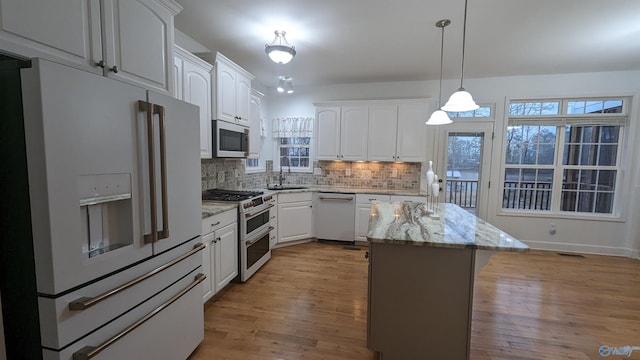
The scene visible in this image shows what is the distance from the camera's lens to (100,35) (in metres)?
1.35

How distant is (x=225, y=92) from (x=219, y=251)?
167 cm

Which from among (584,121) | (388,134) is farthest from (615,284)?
(388,134)

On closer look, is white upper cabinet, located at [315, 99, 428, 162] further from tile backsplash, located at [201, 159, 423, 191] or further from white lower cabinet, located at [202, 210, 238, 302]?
white lower cabinet, located at [202, 210, 238, 302]

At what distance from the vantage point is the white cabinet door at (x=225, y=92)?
2686 millimetres

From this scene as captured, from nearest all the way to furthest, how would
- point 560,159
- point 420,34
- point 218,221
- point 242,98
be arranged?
1. point 218,221
2. point 420,34
3. point 242,98
4. point 560,159

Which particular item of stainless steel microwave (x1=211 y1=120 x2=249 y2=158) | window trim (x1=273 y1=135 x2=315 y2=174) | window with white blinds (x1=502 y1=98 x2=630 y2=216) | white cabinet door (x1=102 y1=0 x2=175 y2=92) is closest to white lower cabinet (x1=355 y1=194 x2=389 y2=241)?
window trim (x1=273 y1=135 x2=315 y2=174)

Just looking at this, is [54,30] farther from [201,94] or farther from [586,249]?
[586,249]

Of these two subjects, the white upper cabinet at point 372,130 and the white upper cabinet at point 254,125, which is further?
the white upper cabinet at point 372,130

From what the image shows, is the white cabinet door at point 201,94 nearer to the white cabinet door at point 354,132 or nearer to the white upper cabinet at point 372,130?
the white upper cabinet at point 372,130

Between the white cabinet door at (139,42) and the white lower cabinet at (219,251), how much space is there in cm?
113

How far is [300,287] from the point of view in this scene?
274 cm

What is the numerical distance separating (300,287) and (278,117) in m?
3.04

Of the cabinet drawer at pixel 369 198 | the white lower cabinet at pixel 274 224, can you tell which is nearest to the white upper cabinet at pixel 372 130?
the cabinet drawer at pixel 369 198

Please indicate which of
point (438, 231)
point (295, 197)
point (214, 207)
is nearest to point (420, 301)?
point (438, 231)
